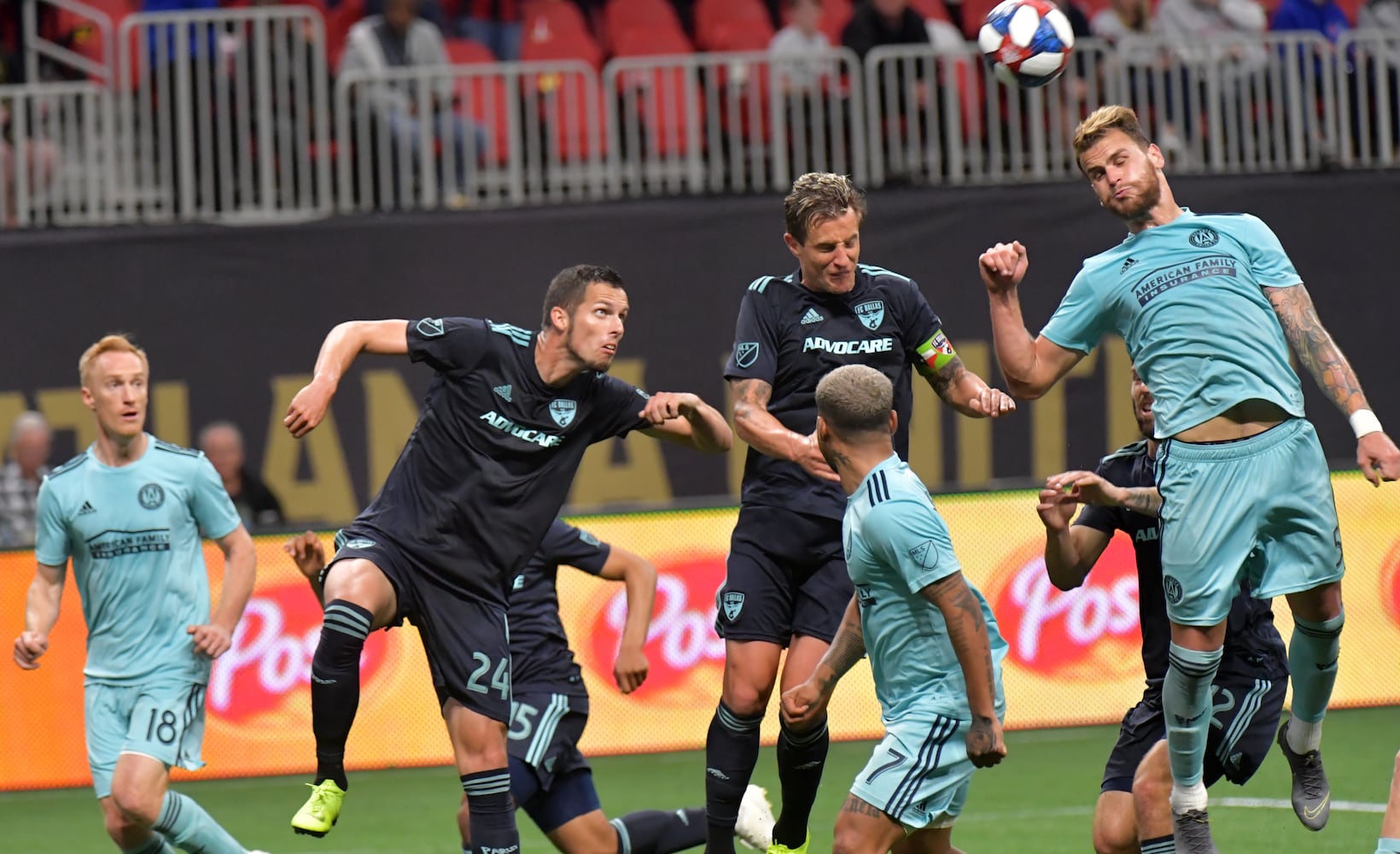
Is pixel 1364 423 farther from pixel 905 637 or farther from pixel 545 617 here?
pixel 545 617

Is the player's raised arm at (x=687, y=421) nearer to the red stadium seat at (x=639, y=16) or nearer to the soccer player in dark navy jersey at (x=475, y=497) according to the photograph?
the soccer player in dark navy jersey at (x=475, y=497)

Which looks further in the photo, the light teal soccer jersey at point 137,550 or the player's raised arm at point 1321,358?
the light teal soccer jersey at point 137,550

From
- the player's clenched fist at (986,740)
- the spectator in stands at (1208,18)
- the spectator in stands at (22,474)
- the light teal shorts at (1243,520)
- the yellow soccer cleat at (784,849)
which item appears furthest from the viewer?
the spectator in stands at (1208,18)

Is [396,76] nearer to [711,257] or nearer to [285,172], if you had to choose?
[285,172]

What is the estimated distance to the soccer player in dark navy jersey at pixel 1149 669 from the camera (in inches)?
249

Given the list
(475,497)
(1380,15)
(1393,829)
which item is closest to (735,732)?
(475,497)

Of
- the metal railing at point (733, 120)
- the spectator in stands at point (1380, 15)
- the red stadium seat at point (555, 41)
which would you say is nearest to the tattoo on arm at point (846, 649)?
the metal railing at point (733, 120)

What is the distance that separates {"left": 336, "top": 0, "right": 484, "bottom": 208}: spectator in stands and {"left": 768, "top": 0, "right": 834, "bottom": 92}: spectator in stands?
252 centimetres

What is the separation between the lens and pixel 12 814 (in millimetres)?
10578

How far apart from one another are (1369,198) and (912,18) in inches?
154

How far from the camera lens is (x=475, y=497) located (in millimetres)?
6738

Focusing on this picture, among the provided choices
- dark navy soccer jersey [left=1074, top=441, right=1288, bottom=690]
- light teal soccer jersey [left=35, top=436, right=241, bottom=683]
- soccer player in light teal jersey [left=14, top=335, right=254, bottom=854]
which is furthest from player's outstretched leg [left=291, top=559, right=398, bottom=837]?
dark navy soccer jersey [left=1074, top=441, right=1288, bottom=690]

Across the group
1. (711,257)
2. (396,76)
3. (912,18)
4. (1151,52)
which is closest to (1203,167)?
(1151,52)

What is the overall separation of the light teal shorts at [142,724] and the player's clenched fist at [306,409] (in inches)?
75.5
